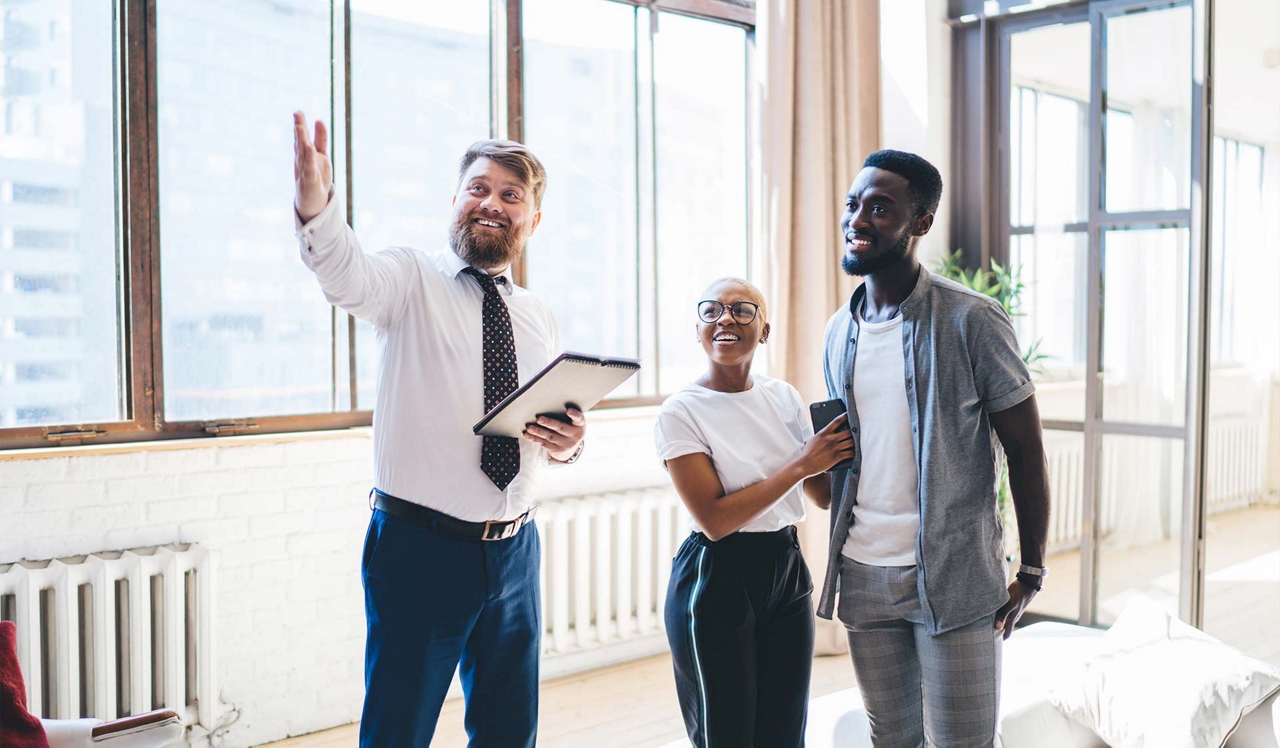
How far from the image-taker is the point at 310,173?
4.66ft

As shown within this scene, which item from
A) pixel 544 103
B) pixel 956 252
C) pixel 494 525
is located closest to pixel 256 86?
pixel 544 103

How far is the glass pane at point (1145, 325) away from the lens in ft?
11.0

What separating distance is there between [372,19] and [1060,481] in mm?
2987

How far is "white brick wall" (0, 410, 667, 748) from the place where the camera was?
93.7 inches

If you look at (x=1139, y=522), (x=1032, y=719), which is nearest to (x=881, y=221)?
(x=1032, y=719)

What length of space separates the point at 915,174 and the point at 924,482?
1.58ft

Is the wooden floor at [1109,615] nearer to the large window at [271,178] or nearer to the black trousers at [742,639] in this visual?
the large window at [271,178]

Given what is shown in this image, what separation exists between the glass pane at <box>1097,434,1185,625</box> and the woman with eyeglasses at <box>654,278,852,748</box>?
7.69 ft

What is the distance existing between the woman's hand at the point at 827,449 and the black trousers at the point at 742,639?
0.53ft

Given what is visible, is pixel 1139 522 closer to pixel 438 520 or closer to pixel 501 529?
pixel 501 529

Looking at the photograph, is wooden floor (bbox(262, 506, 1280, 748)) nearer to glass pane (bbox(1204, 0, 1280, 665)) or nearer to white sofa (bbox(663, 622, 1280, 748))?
glass pane (bbox(1204, 0, 1280, 665))

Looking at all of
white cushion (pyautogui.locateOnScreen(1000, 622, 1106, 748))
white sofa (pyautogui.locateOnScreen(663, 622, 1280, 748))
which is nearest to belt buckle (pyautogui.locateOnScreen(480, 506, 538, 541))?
white sofa (pyautogui.locateOnScreen(663, 622, 1280, 748))

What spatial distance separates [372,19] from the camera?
2939mm

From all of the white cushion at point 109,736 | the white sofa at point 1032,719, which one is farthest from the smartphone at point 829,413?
the white cushion at point 109,736
